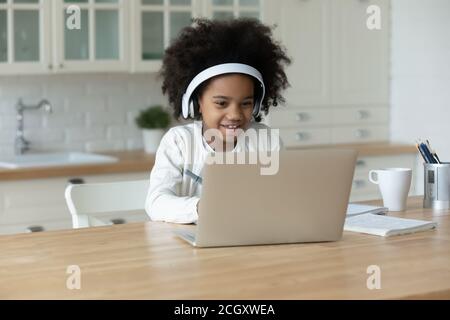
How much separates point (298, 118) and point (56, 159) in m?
1.27

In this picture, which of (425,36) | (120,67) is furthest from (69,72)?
(425,36)

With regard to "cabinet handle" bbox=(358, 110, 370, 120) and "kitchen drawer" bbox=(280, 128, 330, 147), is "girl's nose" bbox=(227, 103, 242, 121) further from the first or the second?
"cabinet handle" bbox=(358, 110, 370, 120)

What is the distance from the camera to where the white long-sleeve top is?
2.62 m

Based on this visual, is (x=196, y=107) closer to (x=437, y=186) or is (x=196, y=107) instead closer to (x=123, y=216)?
(x=437, y=186)

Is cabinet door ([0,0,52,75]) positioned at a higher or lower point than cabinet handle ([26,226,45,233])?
higher

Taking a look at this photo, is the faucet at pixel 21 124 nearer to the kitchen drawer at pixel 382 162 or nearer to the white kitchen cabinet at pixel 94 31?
the white kitchen cabinet at pixel 94 31

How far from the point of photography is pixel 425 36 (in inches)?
190

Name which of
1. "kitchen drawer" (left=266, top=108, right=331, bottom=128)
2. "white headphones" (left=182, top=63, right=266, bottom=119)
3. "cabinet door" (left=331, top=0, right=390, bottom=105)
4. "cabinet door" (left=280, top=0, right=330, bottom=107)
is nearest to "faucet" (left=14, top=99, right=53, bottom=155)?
"kitchen drawer" (left=266, top=108, right=331, bottom=128)

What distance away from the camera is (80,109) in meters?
4.59

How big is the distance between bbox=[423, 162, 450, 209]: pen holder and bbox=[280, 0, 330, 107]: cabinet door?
1983mm

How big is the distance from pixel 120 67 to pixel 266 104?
146 centimetres

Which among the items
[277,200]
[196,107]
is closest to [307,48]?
[196,107]
